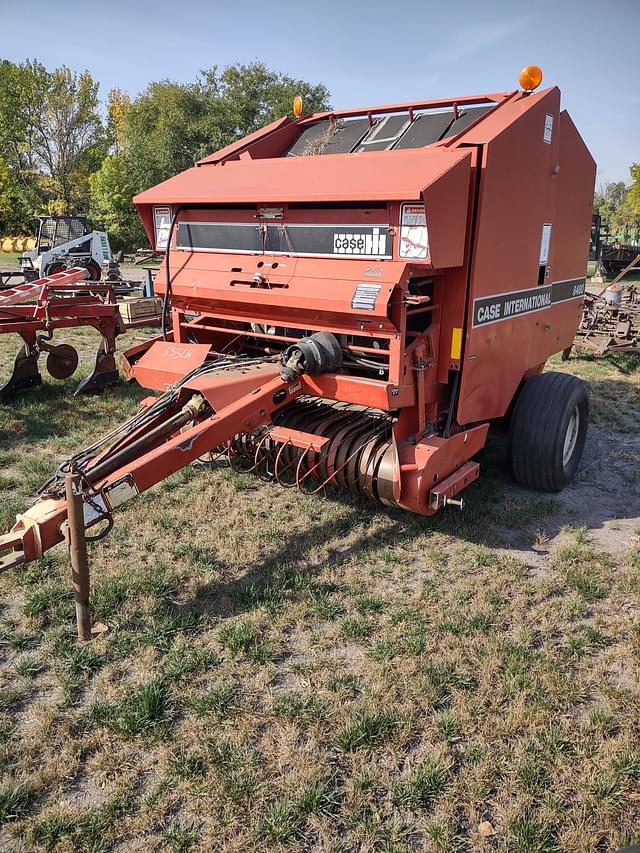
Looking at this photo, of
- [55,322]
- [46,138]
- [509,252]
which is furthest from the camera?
[46,138]

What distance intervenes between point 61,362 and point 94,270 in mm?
11169

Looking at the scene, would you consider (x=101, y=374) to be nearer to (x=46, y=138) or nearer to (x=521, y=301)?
(x=521, y=301)

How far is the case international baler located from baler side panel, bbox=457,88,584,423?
0.02m

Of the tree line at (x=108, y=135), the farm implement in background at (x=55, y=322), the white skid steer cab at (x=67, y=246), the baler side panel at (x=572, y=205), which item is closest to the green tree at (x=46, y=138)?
the tree line at (x=108, y=135)

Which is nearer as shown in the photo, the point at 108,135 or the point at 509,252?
the point at 509,252

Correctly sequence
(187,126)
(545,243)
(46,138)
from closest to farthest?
(545,243)
(187,126)
(46,138)

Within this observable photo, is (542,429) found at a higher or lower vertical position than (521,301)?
lower

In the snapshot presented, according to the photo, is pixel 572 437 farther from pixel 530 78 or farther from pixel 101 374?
pixel 101 374

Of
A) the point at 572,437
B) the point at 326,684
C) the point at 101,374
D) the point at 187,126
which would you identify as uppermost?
the point at 187,126

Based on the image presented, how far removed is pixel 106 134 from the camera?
36375mm

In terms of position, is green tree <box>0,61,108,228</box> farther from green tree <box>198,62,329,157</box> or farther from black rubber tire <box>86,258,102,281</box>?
black rubber tire <box>86,258,102,281</box>

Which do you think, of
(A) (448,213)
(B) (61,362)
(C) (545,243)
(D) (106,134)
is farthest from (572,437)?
(D) (106,134)

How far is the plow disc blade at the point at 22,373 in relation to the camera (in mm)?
6738

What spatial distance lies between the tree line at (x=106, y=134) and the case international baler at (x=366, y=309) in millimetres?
28087
